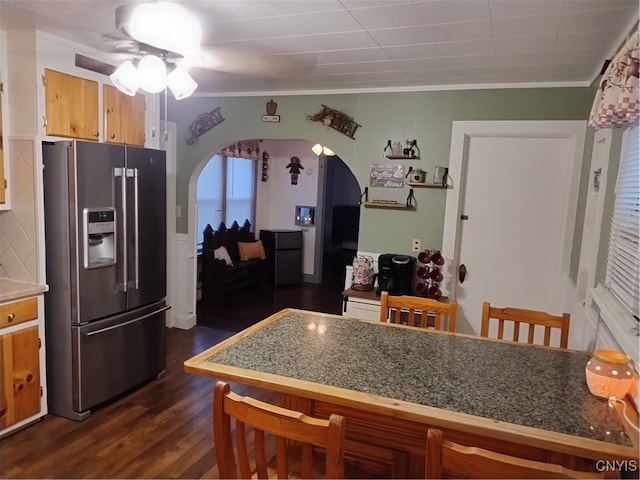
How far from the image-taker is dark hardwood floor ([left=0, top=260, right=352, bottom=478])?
240 cm

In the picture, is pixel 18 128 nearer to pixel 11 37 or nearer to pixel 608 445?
pixel 11 37

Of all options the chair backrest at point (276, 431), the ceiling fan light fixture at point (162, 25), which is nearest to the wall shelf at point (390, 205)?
the ceiling fan light fixture at point (162, 25)

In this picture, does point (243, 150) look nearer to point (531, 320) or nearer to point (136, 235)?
point (136, 235)

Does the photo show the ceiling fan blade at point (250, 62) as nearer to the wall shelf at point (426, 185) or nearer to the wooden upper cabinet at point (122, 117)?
the wooden upper cabinet at point (122, 117)

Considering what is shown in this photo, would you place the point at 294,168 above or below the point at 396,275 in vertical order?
above

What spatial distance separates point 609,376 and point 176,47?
248 centimetres

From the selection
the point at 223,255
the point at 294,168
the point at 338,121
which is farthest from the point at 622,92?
the point at 294,168

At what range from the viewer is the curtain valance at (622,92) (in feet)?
5.53

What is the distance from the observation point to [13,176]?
9.23ft

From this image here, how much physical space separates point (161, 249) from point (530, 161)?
2.86 meters

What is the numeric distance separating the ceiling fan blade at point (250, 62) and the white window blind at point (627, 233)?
73.1 inches

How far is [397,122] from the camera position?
3.74 m

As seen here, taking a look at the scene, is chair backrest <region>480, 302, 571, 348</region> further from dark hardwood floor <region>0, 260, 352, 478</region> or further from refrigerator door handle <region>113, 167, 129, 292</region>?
refrigerator door handle <region>113, 167, 129, 292</region>

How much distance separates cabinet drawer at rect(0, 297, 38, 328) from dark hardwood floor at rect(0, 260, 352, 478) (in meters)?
0.68
